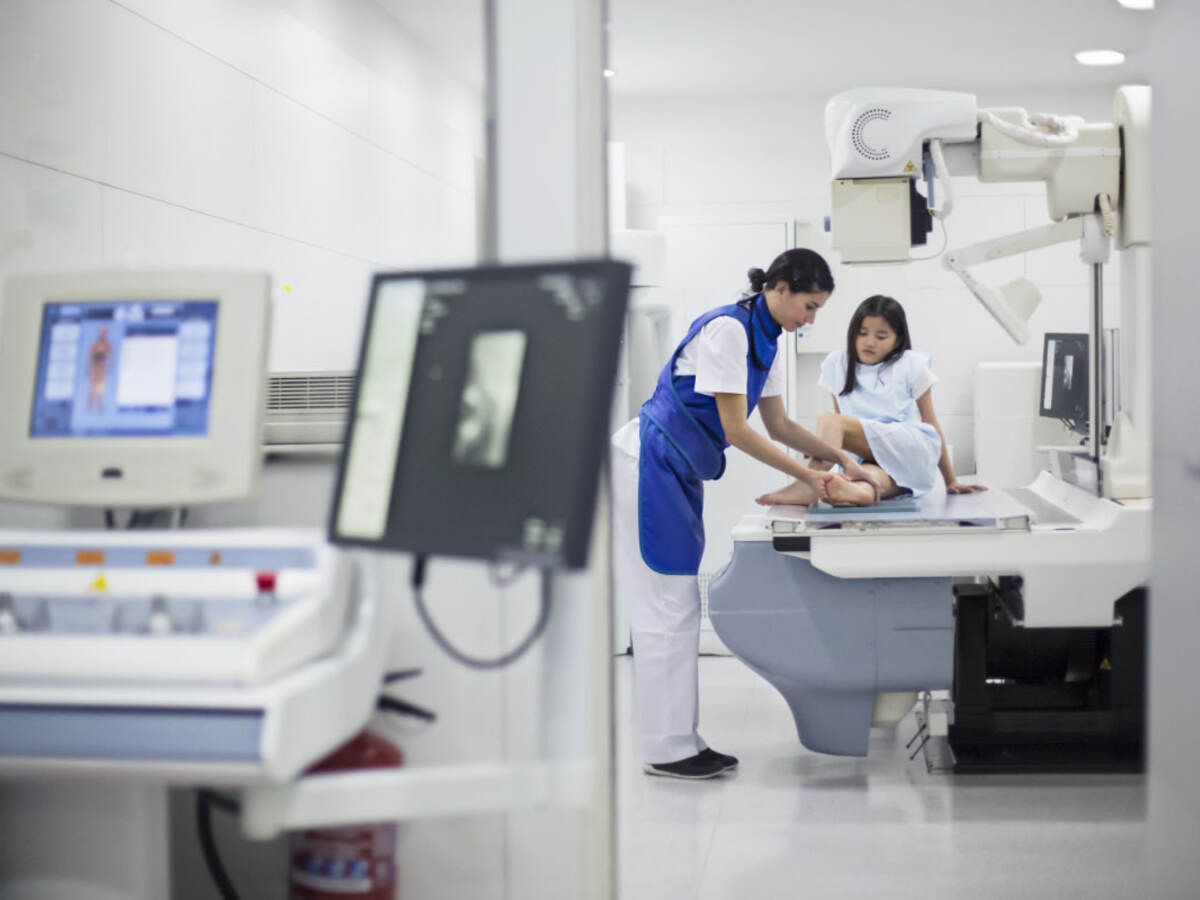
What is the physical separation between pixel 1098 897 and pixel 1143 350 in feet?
3.94

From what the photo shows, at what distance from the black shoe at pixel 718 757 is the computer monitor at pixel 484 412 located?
2202mm

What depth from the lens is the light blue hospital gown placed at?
331cm

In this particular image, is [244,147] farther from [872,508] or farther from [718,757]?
[718,757]

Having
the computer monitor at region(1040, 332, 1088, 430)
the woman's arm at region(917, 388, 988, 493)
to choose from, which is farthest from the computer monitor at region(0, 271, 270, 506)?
the computer monitor at region(1040, 332, 1088, 430)

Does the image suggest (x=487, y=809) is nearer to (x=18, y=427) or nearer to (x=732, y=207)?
(x=18, y=427)

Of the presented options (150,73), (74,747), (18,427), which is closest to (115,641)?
(74,747)

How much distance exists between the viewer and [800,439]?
11.1ft

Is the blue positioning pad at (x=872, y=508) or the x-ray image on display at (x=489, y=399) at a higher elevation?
the x-ray image on display at (x=489, y=399)

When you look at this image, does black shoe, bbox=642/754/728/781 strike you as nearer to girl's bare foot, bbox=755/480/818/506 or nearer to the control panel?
girl's bare foot, bbox=755/480/818/506

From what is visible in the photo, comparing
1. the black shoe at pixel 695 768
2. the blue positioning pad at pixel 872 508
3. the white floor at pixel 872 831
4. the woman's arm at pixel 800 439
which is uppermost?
the woman's arm at pixel 800 439

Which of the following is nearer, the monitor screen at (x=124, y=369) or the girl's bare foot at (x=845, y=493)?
the monitor screen at (x=124, y=369)

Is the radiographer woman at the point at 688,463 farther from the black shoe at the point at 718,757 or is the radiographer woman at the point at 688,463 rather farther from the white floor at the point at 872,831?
the white floor at the point at 872,831

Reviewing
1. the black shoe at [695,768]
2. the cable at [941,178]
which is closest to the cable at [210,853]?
the black shoe at [695,768]

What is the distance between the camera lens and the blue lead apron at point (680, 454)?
10.8 feet
